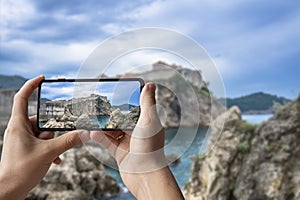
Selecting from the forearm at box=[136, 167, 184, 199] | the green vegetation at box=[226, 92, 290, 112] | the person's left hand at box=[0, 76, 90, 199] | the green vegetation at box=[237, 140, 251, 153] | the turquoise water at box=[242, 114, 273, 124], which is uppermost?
the green vegetation at box=[226, 92, 290, 112]

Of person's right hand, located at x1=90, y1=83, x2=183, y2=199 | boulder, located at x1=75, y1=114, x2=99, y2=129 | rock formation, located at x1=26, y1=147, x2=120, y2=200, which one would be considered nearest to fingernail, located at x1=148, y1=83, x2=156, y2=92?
person's right hand, located at x1=90, y1=83, x2=183, y2=199

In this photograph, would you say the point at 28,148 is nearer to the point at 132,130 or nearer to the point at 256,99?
the point at 132,130

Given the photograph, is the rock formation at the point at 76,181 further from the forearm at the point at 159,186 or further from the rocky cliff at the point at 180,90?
Result: the forearm at the point at 159,186

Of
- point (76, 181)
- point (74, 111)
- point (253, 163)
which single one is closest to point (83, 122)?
point (74, 111)

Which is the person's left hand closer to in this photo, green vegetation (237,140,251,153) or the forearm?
the forearm

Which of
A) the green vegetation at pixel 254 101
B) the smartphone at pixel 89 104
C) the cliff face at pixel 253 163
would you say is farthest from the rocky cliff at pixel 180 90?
the green vegetation at pixel 254 101

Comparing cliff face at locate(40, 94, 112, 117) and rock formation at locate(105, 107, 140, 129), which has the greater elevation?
cliff face at locate(40, 94, 112, 117)

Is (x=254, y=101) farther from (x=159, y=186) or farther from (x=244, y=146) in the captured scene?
(x=159, y=186)
